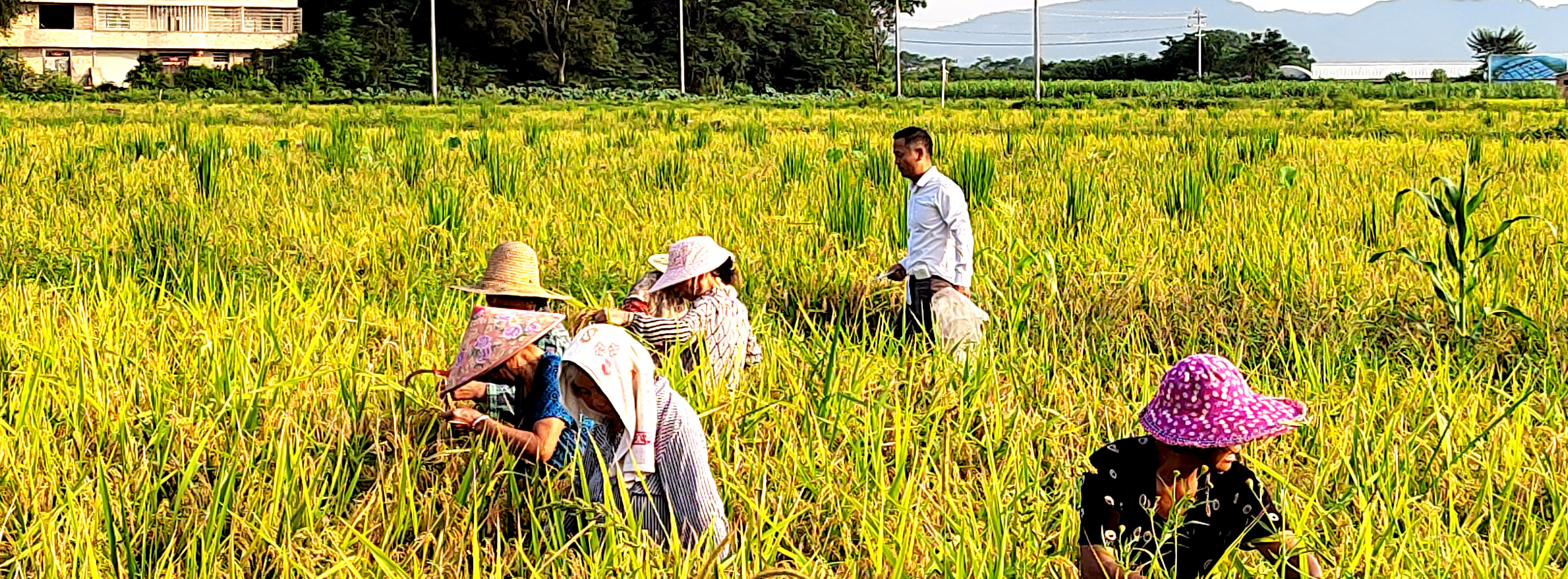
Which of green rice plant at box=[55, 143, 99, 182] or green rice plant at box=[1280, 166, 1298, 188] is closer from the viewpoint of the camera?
green rice plant at box=[1280, 166, 1298, 188]

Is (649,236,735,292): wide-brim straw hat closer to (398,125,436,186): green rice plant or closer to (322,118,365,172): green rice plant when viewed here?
(398,125,436,186): green rice plant

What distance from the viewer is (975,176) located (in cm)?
727

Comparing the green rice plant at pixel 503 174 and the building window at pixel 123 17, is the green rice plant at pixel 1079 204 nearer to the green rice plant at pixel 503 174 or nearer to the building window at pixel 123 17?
the green rice plant at pixel 503 174

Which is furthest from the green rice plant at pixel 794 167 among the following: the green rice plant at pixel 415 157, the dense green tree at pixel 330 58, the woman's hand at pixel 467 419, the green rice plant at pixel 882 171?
the dense green tree at pixel 330 58

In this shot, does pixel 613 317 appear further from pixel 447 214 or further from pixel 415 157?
pixel 415 157

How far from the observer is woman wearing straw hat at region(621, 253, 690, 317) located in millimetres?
3922

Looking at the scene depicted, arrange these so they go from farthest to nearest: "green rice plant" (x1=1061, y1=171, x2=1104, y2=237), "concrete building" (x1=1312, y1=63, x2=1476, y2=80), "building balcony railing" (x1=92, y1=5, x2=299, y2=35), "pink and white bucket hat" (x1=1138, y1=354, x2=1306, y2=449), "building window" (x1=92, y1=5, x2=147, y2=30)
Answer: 1. "concrete building" (x1=1312, y1=63, x2=1476, y2=80)
2. "building window" (x1=92, y1=5, x2=147, y2=30)
3. "building balcony railing" (x1=92, y1=5, x2=299, y2=35)
4. "green rice plant" (x1=1061, y1=171, x2=1104, y2=237)
5. "pink and white bucket hat" (x1=1138, y1=354, x2=1306, y2=449)

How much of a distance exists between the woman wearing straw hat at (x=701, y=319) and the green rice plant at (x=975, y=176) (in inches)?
125

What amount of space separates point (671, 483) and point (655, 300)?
1260mm

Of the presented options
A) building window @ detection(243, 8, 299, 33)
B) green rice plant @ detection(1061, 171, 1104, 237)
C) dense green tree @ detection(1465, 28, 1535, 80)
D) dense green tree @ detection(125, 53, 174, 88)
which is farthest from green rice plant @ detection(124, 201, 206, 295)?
dense green tree @ detection(1465, 28, 1535, 80)

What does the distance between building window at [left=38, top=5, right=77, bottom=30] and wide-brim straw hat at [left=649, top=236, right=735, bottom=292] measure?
5250 cm

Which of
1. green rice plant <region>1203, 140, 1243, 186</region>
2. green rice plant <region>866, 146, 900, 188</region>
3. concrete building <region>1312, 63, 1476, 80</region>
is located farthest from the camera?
concrete building <region>1312, 63, 1476, 80</region>

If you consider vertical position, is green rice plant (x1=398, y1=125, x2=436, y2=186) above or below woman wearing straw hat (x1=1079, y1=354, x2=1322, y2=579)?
above

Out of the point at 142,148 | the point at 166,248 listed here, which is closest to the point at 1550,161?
the point at 166,248
